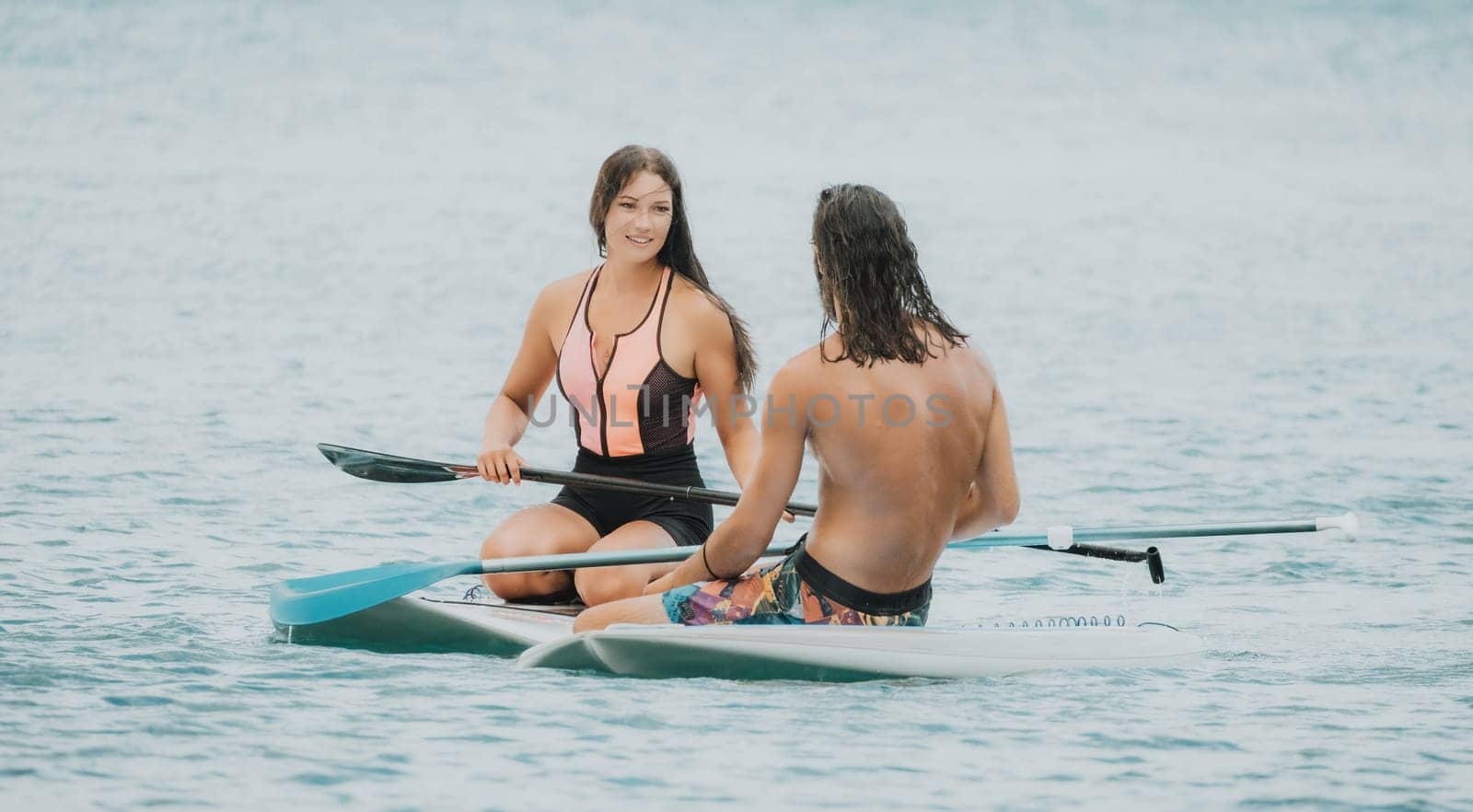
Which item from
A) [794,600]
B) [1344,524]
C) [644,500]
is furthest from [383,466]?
[1344,524]

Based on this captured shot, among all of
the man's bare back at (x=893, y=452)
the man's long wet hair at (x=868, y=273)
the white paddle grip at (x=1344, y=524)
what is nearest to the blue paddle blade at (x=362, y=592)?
the man's bare back at (x=893, y=452)

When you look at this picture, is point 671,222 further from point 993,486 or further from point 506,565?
point 993,486

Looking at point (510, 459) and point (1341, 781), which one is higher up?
point (510, 459)

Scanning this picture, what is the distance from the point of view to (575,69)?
32.7 m

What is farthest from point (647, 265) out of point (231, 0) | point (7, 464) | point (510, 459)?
point (231, 0)

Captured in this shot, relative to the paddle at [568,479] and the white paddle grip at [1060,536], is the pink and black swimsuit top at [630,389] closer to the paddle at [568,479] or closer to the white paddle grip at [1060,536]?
the paddle at [568,479]

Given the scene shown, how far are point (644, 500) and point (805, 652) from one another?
0.88m

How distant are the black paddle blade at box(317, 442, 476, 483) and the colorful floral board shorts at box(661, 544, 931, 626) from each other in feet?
3.82

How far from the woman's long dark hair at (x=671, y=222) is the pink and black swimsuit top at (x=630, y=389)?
7 centimetres

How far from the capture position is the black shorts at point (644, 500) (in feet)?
18.3

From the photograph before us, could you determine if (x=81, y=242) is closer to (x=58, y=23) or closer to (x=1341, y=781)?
(x=1341, y=781)

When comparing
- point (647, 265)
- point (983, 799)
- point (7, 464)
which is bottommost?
Result: point (983, 799)

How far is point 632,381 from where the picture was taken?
542 cm

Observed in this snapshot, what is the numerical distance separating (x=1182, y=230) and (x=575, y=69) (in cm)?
1443
